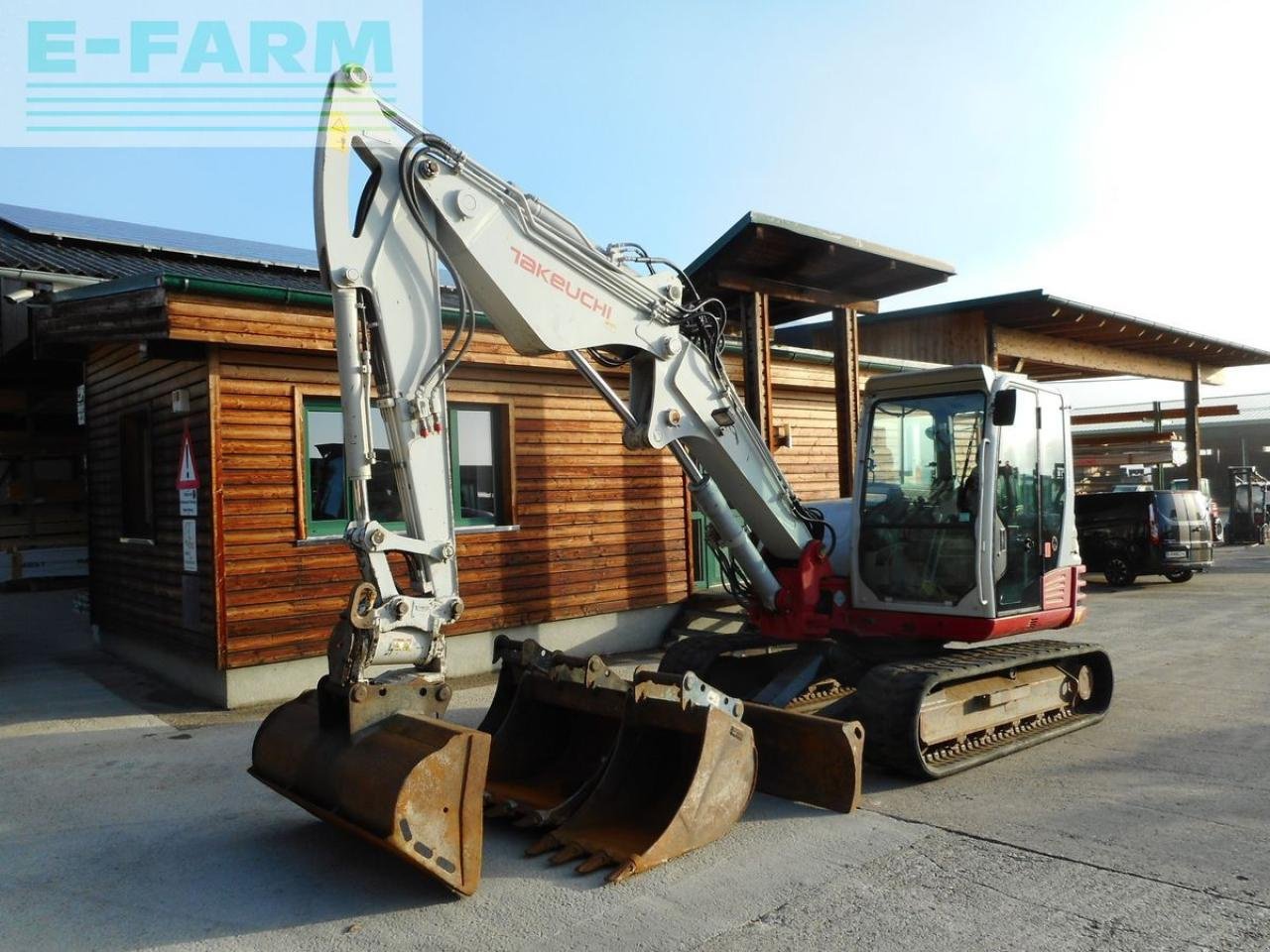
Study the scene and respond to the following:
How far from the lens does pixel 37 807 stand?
5.71 m

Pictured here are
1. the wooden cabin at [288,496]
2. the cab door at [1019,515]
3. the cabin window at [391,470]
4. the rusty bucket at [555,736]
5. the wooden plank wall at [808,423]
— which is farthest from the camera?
the wooden plank wall at [808,423]

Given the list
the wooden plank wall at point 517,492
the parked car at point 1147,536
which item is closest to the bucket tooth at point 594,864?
the wooden plank wall at point 517,492

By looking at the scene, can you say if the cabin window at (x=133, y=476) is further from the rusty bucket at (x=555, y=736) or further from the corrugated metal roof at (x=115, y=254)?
the rusty bucket at (x=555, y=736)

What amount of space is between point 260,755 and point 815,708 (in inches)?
149

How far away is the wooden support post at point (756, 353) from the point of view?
1043 centimetres

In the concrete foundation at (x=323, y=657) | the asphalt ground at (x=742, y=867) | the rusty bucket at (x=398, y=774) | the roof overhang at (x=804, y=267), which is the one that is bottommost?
the asphalt ground at (x=742, y=867)

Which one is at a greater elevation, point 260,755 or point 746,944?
point 260,755

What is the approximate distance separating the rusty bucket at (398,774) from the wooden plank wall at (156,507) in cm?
378

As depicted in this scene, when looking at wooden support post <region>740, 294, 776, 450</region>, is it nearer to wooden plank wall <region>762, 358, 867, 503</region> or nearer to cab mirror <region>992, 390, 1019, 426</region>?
wooden plank wall <region>762, 358, 867, 503</region>

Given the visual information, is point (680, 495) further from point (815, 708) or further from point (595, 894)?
point (595, 894)

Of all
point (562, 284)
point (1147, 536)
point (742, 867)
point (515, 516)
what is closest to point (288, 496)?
point (515, 516)

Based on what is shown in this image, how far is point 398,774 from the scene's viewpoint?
4.07m

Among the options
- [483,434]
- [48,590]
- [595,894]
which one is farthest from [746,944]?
[48,590]

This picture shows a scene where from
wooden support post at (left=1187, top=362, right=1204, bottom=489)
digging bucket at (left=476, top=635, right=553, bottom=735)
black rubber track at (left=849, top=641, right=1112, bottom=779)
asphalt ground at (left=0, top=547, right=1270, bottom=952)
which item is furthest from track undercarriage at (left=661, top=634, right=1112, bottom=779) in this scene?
wooden support post at (left=1187, top=362, right=1204, bottom=489)
